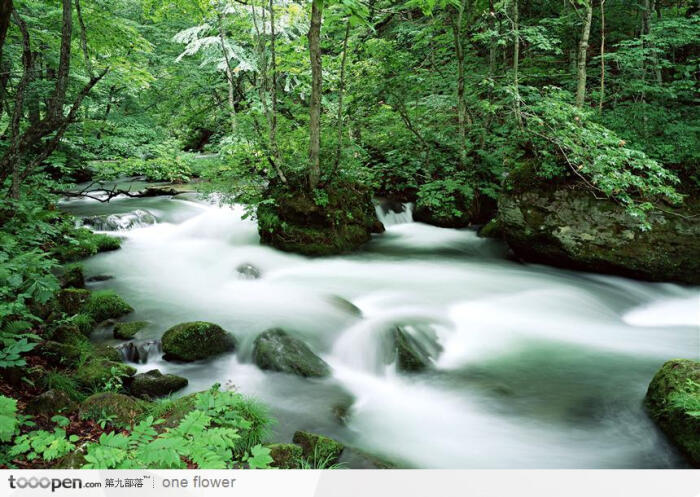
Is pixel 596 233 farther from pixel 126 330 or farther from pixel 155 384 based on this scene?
pixel 126 330

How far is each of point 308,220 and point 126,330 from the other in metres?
4.49

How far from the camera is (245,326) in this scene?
Answer: 5.92m

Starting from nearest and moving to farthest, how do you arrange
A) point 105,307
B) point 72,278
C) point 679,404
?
point 679,404 < point 105,307 < point 72,278

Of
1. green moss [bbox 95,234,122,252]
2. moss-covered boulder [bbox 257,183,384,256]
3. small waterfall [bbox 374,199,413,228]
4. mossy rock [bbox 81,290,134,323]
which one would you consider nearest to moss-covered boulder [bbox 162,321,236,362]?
mossy rock [bbox 81,290,134,323]

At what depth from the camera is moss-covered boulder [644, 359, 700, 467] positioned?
3383 mm

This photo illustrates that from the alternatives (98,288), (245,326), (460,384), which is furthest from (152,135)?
(460,384)

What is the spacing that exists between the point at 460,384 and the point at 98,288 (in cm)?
603

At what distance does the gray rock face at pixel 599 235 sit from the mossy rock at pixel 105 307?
7.08 meters

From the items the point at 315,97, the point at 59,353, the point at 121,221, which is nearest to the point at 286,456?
the point at 59,353

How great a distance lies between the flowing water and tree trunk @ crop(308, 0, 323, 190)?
76.5 inches

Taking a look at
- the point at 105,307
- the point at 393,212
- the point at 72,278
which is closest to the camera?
the point at 105,307

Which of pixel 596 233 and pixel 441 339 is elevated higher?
pixel 596 233

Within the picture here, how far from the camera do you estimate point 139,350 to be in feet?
16.3
